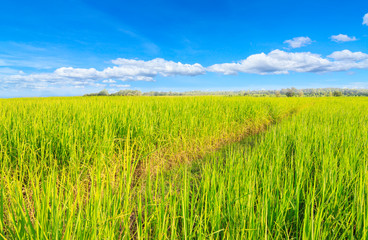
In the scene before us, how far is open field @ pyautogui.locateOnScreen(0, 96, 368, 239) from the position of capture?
41.6 inches

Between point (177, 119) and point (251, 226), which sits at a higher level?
point (177, 119)

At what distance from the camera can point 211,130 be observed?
4238 mm

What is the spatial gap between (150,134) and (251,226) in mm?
2270

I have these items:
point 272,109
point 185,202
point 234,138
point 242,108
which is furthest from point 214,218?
point 272,109

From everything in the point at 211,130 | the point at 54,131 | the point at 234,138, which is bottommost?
the point at 234,138

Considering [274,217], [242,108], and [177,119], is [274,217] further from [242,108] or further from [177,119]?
[242,108]

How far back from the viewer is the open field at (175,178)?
106 centimetres

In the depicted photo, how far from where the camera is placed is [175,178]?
1506mm

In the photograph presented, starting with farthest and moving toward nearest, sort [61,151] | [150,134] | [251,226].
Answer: [150,134]
[61,151]
[251,226]

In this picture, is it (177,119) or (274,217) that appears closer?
(274,217)

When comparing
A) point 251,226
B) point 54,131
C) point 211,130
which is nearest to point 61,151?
point 54,131

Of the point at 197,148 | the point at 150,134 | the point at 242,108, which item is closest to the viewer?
the point at 150,134

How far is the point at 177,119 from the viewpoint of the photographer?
3910 mm

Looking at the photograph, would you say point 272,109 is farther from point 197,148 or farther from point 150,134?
point 150,134
